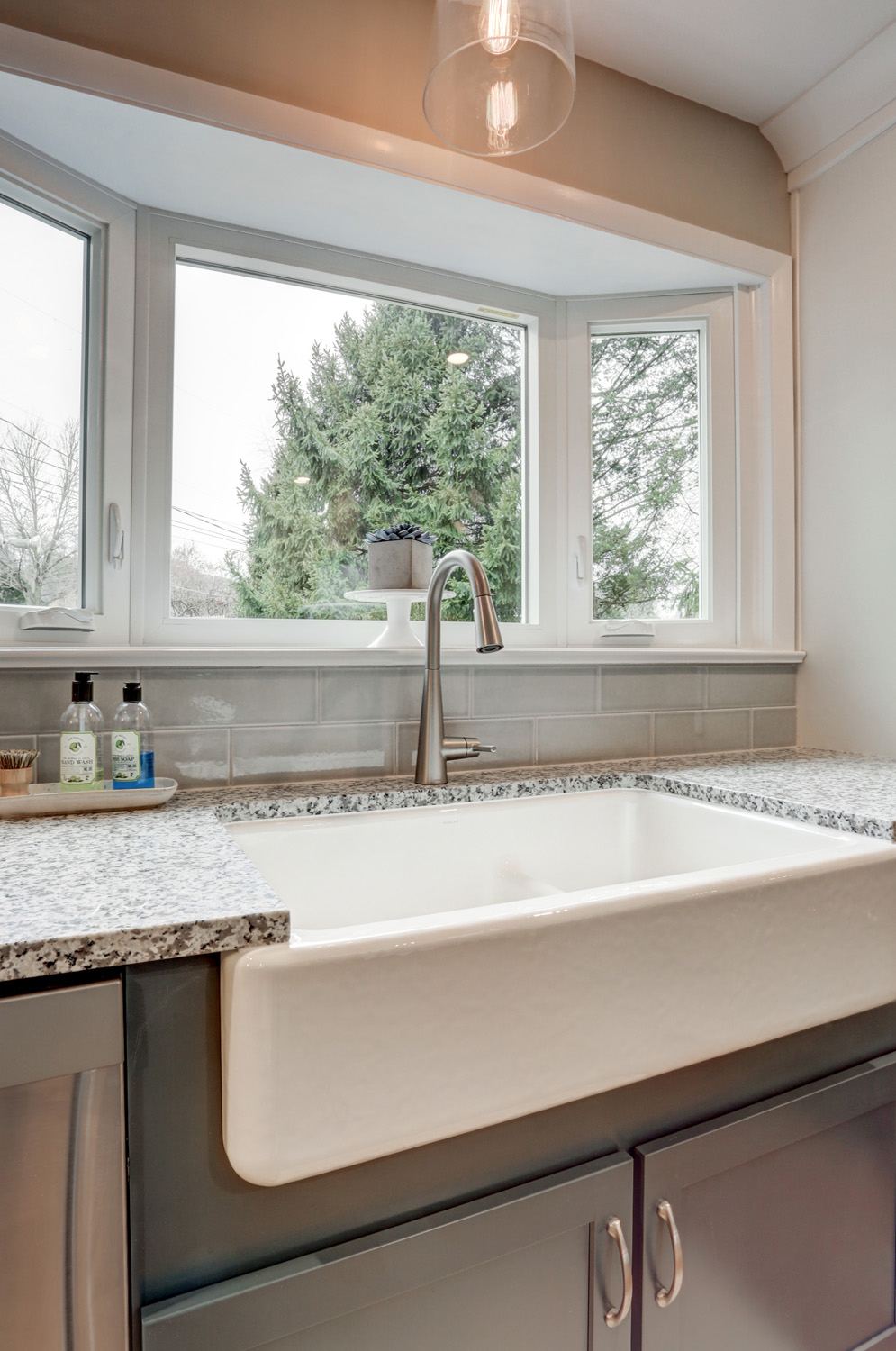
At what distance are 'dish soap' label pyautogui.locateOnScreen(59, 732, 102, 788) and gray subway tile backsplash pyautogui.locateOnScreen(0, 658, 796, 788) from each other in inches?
4.5

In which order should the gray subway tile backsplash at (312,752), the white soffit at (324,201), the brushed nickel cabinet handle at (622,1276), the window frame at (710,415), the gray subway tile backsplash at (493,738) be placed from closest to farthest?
the brushed nickel cabinet handle at (622,1276), the white soffit at (324,201), the gray subway tile backsplash at (312,752), the gray subway tile backsplash at (493,738), the window frame at (710,415)

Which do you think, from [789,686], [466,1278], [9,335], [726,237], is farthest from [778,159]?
[466,1278]

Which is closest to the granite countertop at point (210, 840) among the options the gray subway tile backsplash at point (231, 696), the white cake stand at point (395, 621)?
the gray subway tile backsplash at point (231, 696)

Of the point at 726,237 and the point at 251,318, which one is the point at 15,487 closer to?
the point at 251,318

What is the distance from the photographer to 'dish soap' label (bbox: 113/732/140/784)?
3.53ft

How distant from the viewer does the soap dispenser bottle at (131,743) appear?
108cm

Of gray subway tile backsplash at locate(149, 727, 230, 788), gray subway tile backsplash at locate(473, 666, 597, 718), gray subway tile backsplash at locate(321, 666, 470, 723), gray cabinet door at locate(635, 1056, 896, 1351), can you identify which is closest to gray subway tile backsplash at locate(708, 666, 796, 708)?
gray subway tile backsplash at locate(473, 666, 597, 718)

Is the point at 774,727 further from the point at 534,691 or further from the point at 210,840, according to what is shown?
the point at 210,840

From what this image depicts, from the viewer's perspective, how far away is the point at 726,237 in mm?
1664

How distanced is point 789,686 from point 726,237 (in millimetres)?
991

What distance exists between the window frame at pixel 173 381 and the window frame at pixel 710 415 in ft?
0.39

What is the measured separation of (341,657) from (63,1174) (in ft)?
2.86

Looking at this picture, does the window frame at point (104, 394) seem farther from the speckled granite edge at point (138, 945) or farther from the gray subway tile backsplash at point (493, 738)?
the speckled granite edge at point (138, 945)

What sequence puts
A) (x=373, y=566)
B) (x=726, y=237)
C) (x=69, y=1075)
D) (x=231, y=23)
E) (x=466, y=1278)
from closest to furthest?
(x=69, y=1075) < (x=466, y=1278) < (x=231, y=23) < (x=373, y=566) < (x=726, y=237)
